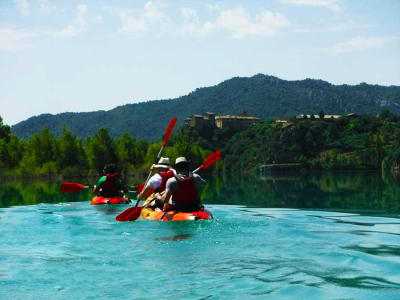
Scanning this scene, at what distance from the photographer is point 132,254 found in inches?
378

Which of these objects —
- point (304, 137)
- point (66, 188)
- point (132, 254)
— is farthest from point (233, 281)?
point (304, 137)

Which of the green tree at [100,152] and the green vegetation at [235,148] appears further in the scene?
the green vegetation at [235,148]

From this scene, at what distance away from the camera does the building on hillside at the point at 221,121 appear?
535ft

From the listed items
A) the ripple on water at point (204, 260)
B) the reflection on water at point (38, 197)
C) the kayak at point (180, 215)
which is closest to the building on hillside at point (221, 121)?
the reflection on water at point (38, 197)

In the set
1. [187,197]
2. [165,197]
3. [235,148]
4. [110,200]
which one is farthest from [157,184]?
[235,148]

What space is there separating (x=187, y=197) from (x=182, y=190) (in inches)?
9.8

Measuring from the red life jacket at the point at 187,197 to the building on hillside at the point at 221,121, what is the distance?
14619 cm

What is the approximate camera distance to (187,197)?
44.6ft

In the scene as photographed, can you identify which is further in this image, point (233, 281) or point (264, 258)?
point (264, 258)

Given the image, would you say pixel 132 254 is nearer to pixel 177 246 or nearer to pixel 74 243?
pixel 177 246

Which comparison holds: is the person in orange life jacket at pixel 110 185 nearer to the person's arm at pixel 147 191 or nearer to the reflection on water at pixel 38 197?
the person's arm at pixel 147 191

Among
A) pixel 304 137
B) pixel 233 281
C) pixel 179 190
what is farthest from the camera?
pixel 304 137

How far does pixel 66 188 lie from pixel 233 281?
15672 millimetres

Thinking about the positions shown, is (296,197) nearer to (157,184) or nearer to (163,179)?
(163,179)
